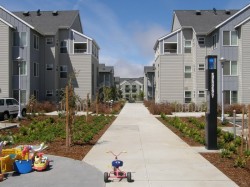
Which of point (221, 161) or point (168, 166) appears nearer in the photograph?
point (168, 166)

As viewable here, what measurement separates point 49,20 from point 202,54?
19100mm

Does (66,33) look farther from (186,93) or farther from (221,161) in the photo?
(221,161)

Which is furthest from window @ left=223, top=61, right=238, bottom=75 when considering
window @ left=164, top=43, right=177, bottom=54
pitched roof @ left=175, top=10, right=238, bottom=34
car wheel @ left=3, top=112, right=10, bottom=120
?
car wheel @ left=3, top=112, right=10, bottom=120

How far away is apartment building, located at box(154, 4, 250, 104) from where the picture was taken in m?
34.8

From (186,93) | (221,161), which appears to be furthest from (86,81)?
(221,161)

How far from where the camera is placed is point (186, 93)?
41.2m

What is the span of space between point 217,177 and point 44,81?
3469 cm

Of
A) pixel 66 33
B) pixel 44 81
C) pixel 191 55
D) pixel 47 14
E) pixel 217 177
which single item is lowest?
pixel 217 177

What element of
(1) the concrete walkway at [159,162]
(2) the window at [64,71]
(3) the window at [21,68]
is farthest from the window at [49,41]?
(1) the concrete walkway at [159,162]

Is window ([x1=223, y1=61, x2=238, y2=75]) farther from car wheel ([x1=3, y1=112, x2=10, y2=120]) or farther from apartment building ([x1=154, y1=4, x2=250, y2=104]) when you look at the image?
car wheel ([x1=3, y1=112, x2=10, y2=120])

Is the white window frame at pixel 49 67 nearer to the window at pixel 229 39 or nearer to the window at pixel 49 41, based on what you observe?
the window at pixel 49 41

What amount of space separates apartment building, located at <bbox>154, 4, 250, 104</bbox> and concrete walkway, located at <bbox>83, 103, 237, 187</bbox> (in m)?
22.0

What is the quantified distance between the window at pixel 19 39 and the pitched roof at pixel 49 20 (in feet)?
12.6

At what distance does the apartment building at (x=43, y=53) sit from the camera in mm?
35438
